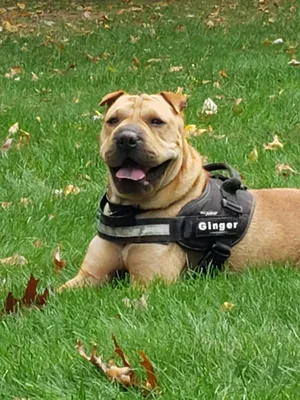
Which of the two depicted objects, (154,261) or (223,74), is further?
(223,74)

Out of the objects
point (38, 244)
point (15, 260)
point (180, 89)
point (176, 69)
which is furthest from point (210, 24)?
point (15, 260)

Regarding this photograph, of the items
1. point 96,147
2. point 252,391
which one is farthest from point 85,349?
point 96,147

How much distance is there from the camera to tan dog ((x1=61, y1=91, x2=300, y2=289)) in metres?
4.38

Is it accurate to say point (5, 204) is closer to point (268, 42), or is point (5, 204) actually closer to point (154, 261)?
point (154, 261)

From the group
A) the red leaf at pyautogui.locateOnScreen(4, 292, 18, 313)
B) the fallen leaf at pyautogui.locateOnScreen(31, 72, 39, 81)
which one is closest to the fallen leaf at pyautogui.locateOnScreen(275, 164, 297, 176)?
the red leaf at pyautogui.locateOnScreen(4, 292, 18, 313)

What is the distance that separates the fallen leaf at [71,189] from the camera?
6113mm

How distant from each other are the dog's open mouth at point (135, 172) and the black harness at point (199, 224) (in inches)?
8.1

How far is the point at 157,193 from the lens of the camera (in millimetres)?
4547

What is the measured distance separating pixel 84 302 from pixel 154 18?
41.6ft

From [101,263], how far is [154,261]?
295 mm

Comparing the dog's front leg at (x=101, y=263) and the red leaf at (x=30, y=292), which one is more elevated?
the red leaf at (x=30, y=292)

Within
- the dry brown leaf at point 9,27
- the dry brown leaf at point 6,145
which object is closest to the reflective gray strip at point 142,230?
the dry brown leaf at point 6,145

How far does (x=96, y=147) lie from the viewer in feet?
23.4

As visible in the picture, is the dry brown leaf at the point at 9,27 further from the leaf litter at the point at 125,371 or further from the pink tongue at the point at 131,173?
the leaf litter at the point at 125,371
